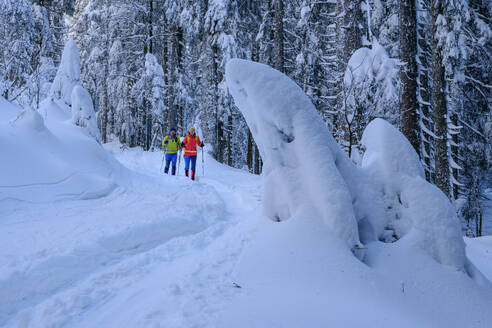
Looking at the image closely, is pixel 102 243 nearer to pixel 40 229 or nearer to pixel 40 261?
pixel 40 261

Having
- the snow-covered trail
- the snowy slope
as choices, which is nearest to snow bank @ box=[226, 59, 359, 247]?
the snowy slope

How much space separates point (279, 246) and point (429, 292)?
4.18ft

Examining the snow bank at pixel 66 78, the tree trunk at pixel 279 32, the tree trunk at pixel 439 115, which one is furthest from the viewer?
the snow bank at pixel 66 78

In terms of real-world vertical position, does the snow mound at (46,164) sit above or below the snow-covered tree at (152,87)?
below

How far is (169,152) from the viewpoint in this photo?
10.6m

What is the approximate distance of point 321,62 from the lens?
541 inches

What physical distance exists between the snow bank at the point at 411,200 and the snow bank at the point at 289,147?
0.57 metres

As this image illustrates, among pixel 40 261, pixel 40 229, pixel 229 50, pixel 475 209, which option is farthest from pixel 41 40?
pixel 475 209

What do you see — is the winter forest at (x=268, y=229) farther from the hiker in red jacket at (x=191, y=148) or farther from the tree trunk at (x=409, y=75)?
the hiker in red jacket at (x=191, y=148)

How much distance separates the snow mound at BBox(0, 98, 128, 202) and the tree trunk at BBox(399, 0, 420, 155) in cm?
665

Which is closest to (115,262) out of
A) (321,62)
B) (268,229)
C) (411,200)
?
(268,229)

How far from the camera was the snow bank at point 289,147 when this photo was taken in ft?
9.09

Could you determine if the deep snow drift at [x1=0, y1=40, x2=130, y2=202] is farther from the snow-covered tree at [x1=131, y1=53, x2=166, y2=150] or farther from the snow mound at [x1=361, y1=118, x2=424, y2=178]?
the snow-covered tree at [x1=131, y1=53, x2=166, y2=150]

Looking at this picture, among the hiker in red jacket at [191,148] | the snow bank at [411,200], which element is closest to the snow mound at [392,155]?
Answer: the snow bank at [411,200]
